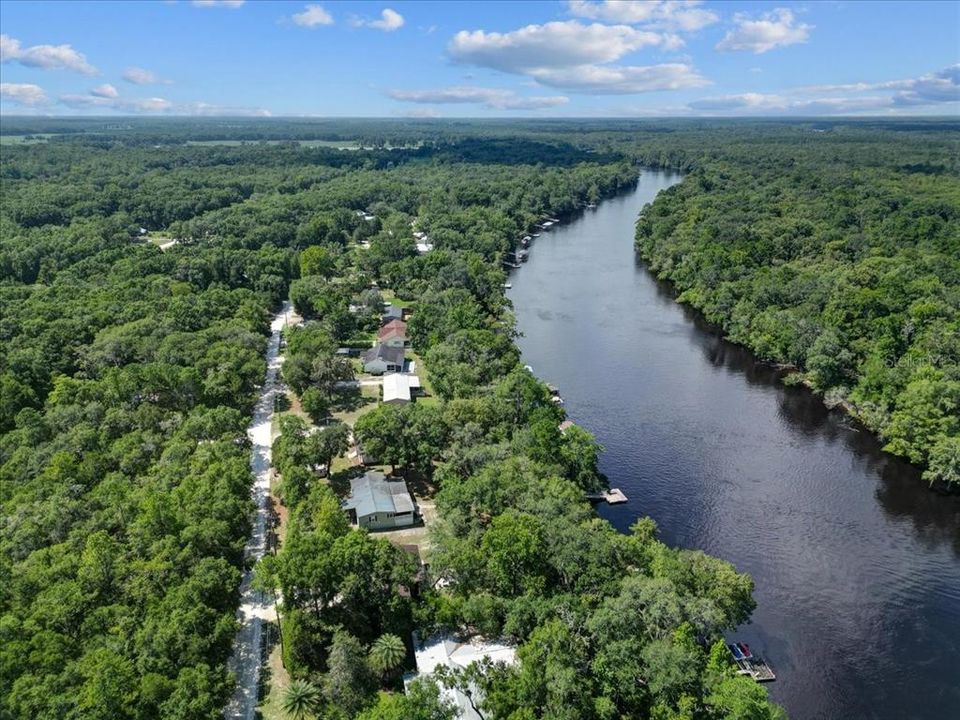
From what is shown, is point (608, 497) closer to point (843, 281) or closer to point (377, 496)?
point (377, 496)

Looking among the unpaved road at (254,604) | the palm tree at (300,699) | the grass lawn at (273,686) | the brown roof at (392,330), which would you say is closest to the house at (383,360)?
the brown roof at (392,330)

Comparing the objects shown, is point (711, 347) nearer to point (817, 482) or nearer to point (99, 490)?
point (817, 482)

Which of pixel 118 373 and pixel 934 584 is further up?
pixel 118 373

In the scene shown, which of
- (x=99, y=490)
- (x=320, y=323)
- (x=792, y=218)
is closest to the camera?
(x=99, y=490)

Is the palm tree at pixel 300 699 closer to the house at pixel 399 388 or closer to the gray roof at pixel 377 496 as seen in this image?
the gray roof at pixel 377 496

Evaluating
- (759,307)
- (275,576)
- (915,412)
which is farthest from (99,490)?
(759,307)

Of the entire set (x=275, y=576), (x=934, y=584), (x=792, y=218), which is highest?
(x=792, y=218)

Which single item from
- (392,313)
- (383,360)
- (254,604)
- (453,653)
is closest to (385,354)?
(383,360)

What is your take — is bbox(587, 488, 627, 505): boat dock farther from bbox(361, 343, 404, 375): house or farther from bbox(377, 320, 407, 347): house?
bbox(377, 320, 407, 347): house
